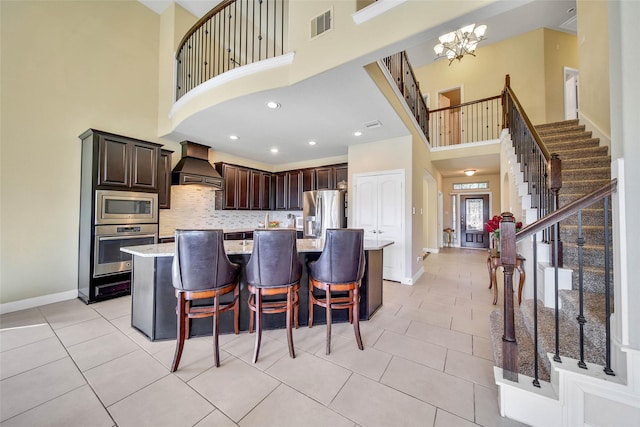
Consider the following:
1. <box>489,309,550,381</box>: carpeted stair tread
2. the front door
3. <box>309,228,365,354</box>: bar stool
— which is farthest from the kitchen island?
the front door

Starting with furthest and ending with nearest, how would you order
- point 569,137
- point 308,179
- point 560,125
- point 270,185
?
point 270,185 → point 308,179 → point 560,125 → point 569,137

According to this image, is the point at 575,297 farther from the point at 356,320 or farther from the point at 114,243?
the point at 114,243

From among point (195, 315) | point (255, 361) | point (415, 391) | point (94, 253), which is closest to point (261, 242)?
point (195, 315)

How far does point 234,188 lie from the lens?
5.52 meters

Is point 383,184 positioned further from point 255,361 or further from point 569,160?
point 255,361

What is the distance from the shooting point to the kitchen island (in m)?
2.28

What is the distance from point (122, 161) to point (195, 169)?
1171 mm

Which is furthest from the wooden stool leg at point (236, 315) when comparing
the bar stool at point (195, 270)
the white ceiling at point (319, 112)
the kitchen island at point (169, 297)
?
the white ceiling at point (319, 112)

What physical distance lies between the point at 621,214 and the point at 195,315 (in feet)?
9.46

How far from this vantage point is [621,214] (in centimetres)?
126

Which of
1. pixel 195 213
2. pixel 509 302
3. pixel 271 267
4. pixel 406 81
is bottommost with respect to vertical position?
pixel 509 302

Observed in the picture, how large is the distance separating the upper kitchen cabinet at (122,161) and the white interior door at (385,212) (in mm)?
3618

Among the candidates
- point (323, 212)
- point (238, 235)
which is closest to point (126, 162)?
point (238, 235)

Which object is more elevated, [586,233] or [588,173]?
[588,173]
